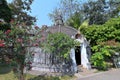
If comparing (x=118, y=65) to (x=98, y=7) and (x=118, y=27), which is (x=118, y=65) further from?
(x=98, y=7)

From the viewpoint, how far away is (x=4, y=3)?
18.6m

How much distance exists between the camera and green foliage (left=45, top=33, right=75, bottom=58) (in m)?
14.4

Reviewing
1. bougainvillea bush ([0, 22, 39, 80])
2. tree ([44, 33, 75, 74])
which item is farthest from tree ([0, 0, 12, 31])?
bougainvillea bush ([0, 22, 39, 80])

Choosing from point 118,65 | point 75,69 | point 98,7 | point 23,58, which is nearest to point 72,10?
point 98,7

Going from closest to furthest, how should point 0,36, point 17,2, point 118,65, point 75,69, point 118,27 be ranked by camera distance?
point 0,36 → point 75,69 → point 118,65 → point 118,27 → point 17,2

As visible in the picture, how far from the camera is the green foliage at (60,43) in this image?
1439 cm

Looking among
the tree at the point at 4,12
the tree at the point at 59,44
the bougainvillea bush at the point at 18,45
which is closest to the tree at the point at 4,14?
the tree at the point at 4,12

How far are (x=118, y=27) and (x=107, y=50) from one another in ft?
15.9

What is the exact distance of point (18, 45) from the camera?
11.2 meters

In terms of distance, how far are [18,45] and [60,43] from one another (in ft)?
12.6

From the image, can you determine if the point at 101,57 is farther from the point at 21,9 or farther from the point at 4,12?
the point at 21,9

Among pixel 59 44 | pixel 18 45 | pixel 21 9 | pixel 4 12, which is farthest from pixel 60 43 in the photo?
pixel 21 9

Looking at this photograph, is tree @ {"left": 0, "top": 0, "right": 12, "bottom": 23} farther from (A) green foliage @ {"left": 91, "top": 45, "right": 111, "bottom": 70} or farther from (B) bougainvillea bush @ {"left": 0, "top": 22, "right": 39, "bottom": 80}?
(A) green foliage @ {"left": 91, "top": 45, "right": 111, "bottom": 70}

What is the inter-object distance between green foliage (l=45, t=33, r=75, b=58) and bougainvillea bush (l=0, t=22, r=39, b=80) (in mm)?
2585
